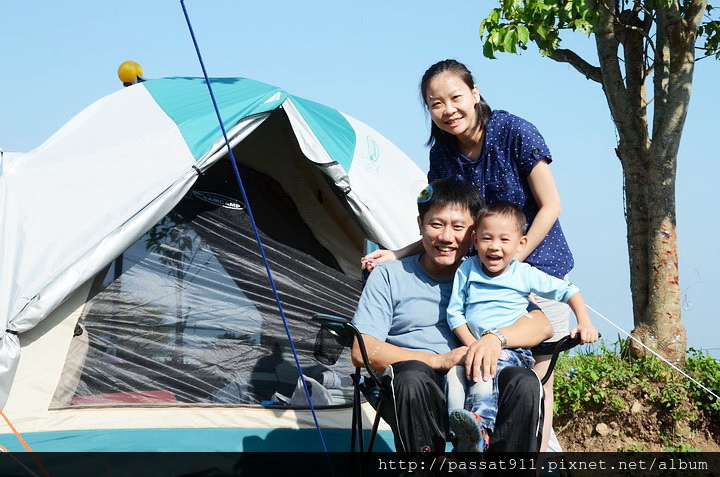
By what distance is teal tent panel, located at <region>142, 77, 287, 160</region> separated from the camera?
3738mm

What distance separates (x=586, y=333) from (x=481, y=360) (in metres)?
0.34

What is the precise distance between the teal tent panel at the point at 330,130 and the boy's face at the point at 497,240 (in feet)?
4.90

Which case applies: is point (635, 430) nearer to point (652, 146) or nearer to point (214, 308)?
point (652, 146)

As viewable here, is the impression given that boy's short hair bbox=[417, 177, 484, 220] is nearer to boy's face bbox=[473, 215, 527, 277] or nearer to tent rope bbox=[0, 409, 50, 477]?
boy's face bbox=[473, 215, 527, 277]

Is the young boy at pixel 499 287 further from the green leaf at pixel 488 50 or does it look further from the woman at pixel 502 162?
the green leaf at pixel 488 50

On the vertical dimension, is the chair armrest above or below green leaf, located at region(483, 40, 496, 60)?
below

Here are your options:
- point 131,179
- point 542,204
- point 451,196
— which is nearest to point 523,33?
point 542,204

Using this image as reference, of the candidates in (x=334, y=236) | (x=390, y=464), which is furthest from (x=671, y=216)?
(x=390, y=464)

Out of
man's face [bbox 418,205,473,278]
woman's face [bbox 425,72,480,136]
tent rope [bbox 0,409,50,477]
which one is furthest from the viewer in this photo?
tent rope [bbox 0,409,50,477]

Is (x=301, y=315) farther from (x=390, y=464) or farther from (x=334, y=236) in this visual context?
(x=390, y=464)

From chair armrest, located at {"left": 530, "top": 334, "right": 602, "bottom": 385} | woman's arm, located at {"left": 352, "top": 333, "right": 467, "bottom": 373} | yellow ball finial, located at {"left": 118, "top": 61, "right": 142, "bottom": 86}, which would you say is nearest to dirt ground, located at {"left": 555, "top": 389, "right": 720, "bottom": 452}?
chair armrest, located at {"left": 530, "top": 334, "right": 602, "bottom": 385}

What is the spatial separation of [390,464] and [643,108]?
10.2ft

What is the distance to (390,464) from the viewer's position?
2.64 metres

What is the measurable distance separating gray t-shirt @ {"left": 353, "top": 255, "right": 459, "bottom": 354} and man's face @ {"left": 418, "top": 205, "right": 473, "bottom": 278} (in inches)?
3.7
